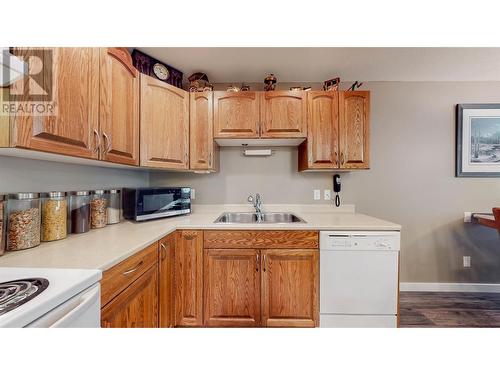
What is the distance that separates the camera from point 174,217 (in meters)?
1.97

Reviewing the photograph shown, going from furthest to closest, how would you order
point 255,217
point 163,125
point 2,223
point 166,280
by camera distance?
point 255,217 → point 163,125 → point 166,280 → point 2,223

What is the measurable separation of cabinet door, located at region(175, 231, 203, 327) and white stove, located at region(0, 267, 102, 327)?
0.87 meters

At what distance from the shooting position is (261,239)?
1656mm

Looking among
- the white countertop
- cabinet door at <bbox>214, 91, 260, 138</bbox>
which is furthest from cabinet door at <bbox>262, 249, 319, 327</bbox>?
cabinet door at <bbox>214, 91, 260, 138</bbox>

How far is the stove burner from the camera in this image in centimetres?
54

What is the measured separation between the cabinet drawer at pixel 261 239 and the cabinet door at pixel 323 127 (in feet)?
2.45

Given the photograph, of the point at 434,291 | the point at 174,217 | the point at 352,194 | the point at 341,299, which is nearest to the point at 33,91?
the point at 174,217

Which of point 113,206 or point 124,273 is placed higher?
point 113,206

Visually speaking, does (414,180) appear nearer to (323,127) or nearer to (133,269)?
(323,127)

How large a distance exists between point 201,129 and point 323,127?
1.16 meters

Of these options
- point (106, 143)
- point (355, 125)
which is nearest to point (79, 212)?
point (106, 143)

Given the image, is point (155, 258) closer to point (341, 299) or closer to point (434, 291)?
point (341, 299)

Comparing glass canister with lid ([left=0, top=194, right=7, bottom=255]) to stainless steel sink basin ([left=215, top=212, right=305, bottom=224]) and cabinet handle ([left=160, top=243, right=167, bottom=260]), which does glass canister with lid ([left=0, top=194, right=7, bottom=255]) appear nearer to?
cabinet handle ([left=160, top=243, right=167, bottom=260])

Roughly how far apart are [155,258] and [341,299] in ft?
4.61
